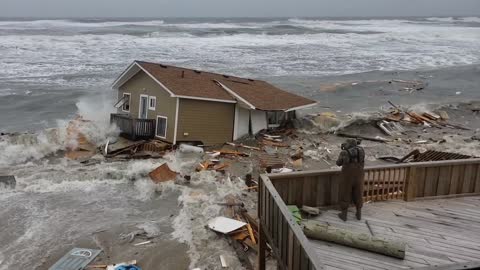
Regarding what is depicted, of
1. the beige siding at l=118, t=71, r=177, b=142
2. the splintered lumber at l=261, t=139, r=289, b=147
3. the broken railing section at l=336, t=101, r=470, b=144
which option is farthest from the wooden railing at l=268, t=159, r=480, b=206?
the broken railing section at l=336, t=101, r=470, b=144

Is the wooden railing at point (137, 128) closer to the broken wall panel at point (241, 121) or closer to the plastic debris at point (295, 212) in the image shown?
the broken wall panel at point (241, 121)

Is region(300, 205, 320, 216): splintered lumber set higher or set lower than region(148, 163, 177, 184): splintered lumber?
higher

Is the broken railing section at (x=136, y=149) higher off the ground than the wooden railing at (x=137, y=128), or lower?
lower

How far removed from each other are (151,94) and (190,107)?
2650 mm

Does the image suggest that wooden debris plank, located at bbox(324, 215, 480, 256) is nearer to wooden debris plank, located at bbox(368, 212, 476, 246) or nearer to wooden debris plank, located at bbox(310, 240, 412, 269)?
wooden debris plank, located at bbox(368, 212, 476, 246)

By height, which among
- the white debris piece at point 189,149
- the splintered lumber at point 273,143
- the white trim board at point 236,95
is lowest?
the white debris piece at point 189,149

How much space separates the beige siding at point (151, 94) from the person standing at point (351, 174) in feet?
51.7

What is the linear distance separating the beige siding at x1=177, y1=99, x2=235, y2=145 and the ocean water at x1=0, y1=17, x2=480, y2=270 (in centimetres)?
290

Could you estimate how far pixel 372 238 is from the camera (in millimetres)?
7625

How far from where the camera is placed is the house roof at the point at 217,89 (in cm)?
2394

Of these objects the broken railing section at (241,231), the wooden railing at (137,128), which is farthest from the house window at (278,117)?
the broken railing section at (241,231)

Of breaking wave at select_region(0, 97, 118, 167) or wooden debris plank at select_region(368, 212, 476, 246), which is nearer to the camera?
wooden debris plank at select_region(368, 212, 476, 246)

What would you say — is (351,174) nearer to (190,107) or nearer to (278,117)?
(190,107)

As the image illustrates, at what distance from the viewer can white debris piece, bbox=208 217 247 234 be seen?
43.8 feet
